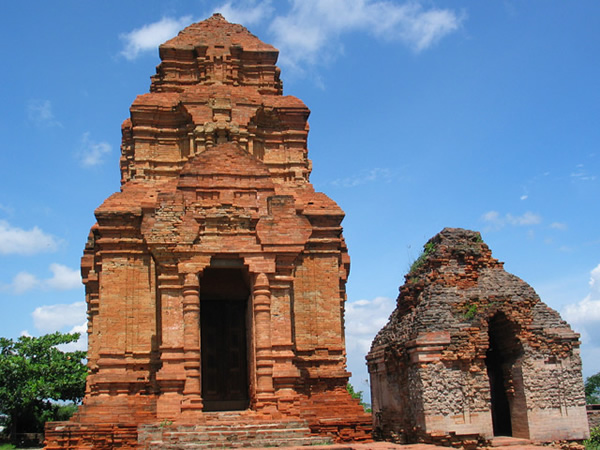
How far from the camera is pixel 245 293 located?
717 inches

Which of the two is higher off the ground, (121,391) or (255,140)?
(255,140)

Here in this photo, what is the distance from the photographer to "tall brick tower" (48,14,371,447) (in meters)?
14.6

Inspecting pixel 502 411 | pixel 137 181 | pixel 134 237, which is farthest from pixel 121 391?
pixel 502 411

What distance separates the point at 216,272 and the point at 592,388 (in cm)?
3606

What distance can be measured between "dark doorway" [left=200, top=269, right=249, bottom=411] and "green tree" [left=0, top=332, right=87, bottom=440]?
16699 millimetres

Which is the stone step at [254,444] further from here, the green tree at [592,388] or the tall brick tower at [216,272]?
the green tree at [592,388]

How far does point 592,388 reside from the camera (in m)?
45.3

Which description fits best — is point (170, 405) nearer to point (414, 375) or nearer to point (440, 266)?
point (414, 375)

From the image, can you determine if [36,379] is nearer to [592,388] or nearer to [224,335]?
[224,335]

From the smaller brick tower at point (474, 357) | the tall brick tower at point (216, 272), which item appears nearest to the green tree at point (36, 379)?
the tall brick tower at point (216, 272)

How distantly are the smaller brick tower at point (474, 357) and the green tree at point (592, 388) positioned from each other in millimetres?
31076

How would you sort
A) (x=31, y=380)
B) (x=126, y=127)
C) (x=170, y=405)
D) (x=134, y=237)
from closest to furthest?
1. (x=170, y=405)
2. (x=134, y=237)
3. (x=126, y=127)
4. (x=31, y=380)

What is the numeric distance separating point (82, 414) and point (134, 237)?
4.33 m

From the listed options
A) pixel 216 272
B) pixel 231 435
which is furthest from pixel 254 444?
pixel 216 272
